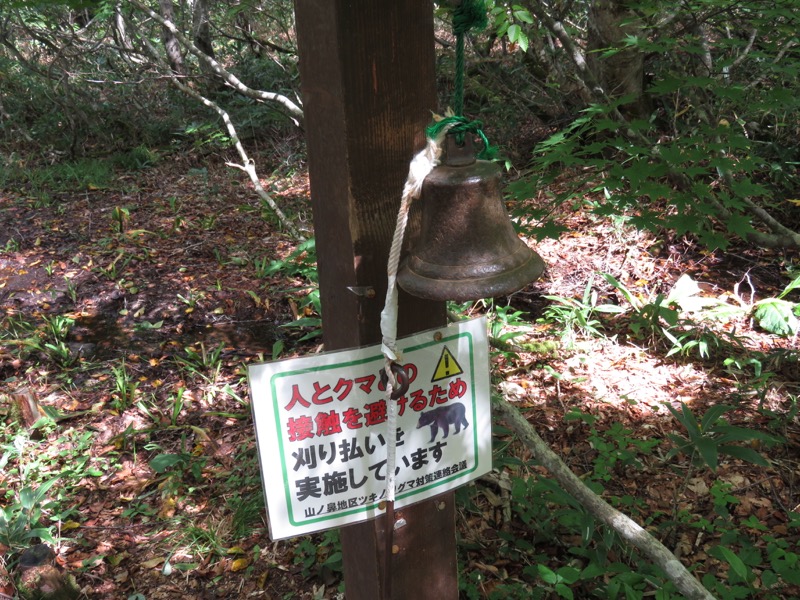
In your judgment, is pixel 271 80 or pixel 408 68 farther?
pixel 271 80

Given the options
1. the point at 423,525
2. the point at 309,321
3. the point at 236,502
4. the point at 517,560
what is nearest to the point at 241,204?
the point at 309,321

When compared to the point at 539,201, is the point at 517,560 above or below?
below

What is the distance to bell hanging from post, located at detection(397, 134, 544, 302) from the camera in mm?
1064

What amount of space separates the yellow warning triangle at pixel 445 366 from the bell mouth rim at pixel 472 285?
258 mm

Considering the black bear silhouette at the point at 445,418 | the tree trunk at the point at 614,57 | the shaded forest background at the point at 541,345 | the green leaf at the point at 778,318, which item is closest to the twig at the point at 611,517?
the shaded forest background at the point at 541,345

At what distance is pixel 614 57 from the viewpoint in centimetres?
475

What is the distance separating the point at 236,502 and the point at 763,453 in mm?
2347

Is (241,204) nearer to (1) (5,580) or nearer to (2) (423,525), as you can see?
(1) (5,580)

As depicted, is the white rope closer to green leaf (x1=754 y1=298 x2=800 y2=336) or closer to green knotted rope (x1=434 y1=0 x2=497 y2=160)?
green knotted rope (x1=434 y1=0 x2=497 y2=160)

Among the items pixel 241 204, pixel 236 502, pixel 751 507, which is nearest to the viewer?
pixel 751 507

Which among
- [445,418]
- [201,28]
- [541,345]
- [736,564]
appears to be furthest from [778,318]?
[201,28]

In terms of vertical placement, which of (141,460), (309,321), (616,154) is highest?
(616,154)

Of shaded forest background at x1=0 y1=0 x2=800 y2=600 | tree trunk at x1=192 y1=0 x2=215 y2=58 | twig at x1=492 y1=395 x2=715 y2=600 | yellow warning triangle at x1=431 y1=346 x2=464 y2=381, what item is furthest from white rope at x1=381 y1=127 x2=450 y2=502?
tree trunk at x1=192 y1=0 x2=215 y2=58

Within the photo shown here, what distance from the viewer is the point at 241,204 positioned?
22.6 ft
